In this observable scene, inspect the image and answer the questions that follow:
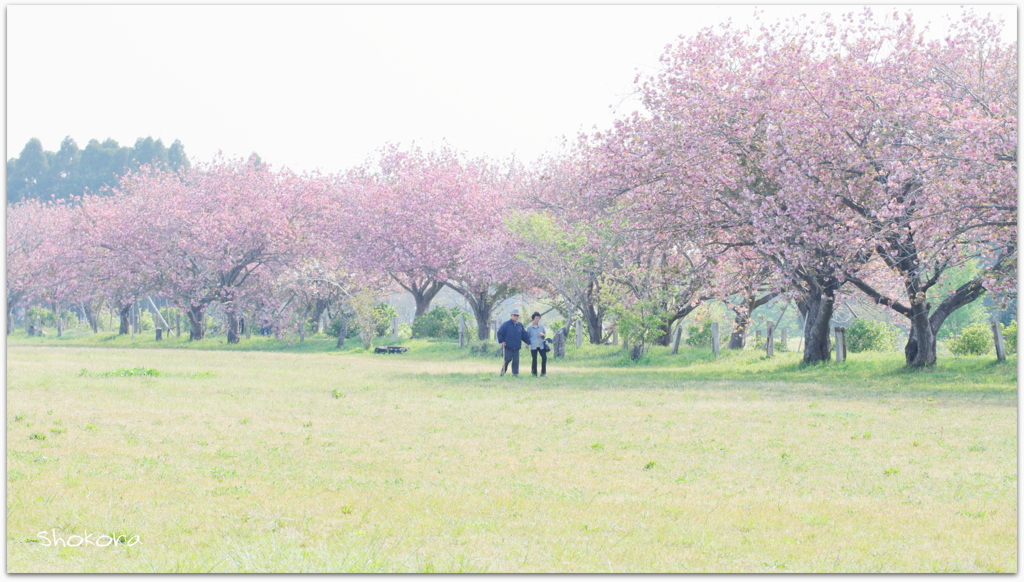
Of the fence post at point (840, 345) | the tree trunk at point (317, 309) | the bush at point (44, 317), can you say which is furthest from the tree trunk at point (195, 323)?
the fence post at point (840, 345)

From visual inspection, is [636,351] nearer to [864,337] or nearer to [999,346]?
[864,337]

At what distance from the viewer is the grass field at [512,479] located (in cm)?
730

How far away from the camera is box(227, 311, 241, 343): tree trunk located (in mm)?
50156

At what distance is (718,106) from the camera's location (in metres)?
25.2

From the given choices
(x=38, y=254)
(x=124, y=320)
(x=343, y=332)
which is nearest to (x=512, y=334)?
(x=343, y=332)

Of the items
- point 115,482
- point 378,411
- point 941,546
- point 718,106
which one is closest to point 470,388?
point 378,411

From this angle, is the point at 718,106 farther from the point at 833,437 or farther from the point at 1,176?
the point at 1,176

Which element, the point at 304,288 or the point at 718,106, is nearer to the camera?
the point at 718,106

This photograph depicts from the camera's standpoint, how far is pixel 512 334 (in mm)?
25266

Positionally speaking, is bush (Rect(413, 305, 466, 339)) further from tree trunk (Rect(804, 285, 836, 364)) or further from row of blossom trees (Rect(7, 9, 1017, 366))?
tree trunk (Rect(804, 285, 836, 364))

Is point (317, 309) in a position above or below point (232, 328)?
above

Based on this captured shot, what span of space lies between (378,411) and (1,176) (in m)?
10.3

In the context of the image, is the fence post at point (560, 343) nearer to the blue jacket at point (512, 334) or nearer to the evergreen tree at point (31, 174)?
the blue jacket at point (512, 334)

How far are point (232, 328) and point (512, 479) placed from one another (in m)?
42.4
